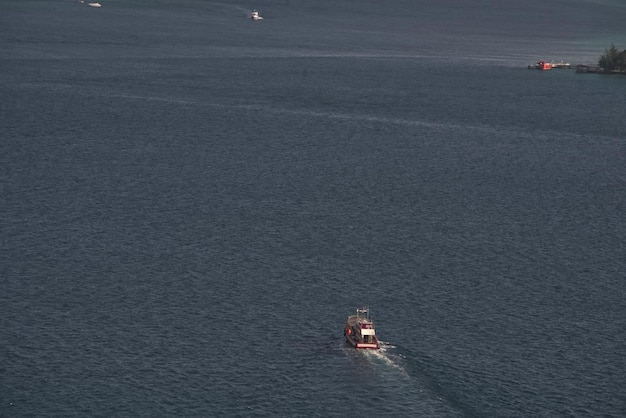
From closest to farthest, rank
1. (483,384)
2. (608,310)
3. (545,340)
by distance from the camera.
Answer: (483,384), (545,340), (608,310)

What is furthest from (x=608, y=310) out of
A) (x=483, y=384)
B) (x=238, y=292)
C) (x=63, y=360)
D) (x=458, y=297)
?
(x=63, y=360)

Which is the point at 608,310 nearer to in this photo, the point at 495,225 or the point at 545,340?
the point at 545,340

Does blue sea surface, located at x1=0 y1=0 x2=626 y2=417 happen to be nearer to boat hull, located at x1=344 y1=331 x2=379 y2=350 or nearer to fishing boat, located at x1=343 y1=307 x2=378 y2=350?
boat hull, located at x1=344 y1=331 x2=379 y2=350

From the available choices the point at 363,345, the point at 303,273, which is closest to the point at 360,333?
the point at 363,345

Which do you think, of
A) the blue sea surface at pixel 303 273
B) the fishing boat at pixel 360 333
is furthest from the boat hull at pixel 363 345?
the blue sea surface at pixel 303 273

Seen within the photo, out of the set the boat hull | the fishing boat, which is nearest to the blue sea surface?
the boat hull

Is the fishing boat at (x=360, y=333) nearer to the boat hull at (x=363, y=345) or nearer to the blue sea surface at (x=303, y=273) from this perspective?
the boat hull at (x=363, y=345)

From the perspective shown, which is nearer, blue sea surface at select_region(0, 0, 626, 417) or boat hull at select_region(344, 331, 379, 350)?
blue sea surface at select_region(0, 0, 626, 417)

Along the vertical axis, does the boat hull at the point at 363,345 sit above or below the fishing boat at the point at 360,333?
below

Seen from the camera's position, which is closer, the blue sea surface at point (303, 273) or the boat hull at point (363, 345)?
the blue sea surface at point (303, 273)
